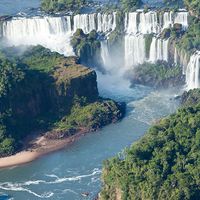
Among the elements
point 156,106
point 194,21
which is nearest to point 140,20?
point 194,21

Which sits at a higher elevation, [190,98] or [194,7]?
[194,7]

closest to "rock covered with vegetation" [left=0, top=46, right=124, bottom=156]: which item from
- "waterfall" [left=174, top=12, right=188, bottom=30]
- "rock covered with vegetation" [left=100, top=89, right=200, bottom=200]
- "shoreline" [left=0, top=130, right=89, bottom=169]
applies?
"shoreline" [left=0, top=130, right=89, bottom=169]

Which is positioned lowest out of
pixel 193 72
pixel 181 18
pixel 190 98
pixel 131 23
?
pixel 190 98

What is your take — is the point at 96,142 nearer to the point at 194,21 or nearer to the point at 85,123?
the point at 85,123

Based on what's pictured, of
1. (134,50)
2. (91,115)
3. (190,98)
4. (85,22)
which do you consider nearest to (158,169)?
(91,115)

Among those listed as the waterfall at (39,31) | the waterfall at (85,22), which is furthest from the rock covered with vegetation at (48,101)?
the waterfall at (85,22)

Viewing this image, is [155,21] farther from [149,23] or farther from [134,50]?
[134,50]

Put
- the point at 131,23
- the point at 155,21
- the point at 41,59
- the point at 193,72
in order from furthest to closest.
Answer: the point at 131,23 < the point at 155,21 < the point at 193,72 < the point at 41,59

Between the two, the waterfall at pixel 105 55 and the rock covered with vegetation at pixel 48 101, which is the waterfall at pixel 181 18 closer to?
the waterfall at pixel 105 55
